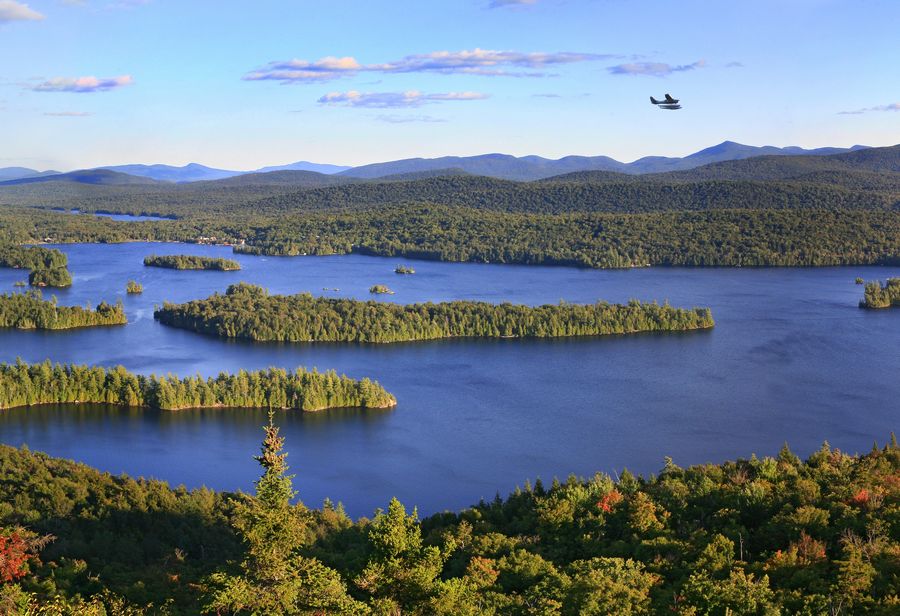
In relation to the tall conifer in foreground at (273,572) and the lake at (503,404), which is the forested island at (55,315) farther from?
the tall conifer in foreground at (273,572)

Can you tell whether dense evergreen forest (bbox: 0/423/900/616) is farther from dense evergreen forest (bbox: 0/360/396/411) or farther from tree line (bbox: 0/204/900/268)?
tree line (bbox: 0/204/900/268)

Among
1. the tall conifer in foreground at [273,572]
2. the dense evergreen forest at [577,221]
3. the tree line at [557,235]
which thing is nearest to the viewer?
the tall conifer in foreground at [273,572]

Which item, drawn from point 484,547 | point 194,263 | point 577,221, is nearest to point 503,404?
point 484,547

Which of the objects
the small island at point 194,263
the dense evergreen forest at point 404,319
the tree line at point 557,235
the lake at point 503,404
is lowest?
the lake at point 503,404

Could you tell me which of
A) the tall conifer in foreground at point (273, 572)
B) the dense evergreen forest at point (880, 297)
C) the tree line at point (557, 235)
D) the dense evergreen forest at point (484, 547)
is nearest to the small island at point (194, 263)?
the tree line at point (557, 235)

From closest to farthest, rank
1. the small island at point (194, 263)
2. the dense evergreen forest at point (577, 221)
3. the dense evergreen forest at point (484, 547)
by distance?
the dense evergreen forest at point (484, 547)
the small island at point (194, 263)
the dense evergreen forest at point (577, 221)

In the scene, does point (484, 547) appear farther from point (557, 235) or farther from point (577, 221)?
point (577, 221)

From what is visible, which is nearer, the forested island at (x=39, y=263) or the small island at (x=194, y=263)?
the forested island at (x=39, y=263)
